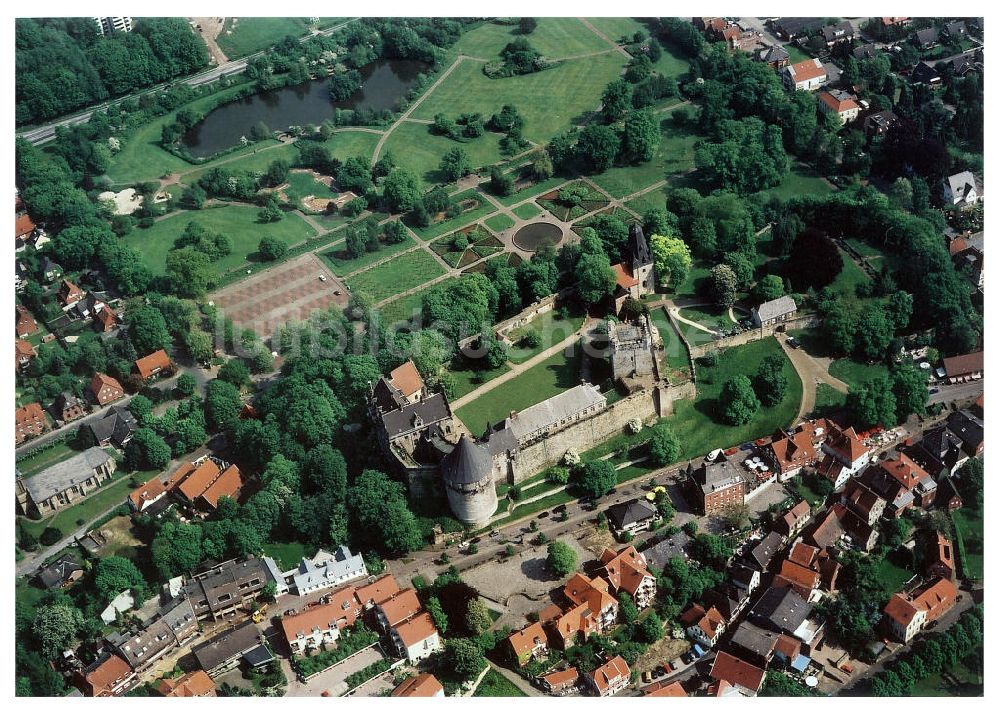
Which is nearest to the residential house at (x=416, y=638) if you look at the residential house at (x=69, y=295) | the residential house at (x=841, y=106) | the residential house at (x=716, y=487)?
the residential house at (x=716, y=487)

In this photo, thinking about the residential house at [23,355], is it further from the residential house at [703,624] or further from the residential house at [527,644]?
the residential house at [703,624]

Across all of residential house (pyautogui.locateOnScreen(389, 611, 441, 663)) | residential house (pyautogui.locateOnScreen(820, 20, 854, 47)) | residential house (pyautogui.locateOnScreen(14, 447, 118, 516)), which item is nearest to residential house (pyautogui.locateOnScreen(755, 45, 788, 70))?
residential house (pyautogui.locateOnScreen(820, 20, 854, 47))

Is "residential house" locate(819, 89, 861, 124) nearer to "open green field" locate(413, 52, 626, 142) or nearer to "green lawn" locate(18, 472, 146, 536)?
"open green field" locate(413, 52, 626, 142)

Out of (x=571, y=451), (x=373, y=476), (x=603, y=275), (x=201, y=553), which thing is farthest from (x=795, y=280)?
(x=201, y=553)

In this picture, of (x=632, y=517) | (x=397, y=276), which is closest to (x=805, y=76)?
(x=397, y=276)

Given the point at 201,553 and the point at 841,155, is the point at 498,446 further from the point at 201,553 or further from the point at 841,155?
the point at 841,155

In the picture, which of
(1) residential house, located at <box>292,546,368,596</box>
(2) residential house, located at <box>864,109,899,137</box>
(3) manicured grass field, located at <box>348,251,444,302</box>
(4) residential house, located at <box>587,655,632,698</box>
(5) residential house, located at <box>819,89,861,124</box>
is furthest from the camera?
(5) residential house, located at <box>819,89,861,124</box>
